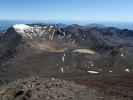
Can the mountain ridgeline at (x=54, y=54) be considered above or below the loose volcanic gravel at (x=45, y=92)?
below

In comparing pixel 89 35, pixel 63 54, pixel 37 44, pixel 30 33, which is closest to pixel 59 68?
pixel 63 54

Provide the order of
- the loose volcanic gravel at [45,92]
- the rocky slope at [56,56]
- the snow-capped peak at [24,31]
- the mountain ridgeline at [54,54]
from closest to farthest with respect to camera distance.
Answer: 1. the loose volcanic gravel at [45,92]
2. the rocky slope at [56,56]
3. the mountain ridgeline at [54,54]
4. the snow-capped peak at [24,31]

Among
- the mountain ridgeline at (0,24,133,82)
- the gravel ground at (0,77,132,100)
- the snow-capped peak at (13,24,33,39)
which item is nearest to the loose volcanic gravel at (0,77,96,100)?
the gravel ground at (0,77,132,100)

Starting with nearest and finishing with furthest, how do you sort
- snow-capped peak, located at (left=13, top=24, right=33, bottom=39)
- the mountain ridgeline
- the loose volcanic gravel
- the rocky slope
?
the loose volcanic gravel
the rocky slope
the mountain ridgeline
snow-capped peak, located at (left=13, top=24, right=33, bottom=39)

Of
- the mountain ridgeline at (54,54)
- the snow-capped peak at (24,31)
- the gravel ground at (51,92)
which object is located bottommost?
the mountain ridgeline at (54,54)

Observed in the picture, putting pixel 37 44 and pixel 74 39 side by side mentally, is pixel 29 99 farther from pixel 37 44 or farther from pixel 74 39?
pixel 74 39

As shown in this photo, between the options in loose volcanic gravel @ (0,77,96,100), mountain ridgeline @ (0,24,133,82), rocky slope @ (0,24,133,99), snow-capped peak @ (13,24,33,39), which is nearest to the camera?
loose volcanic gravel @ (0,77,96,100)

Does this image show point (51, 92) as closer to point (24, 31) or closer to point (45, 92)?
point (45, 92)

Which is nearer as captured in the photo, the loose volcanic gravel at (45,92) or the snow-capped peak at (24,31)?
the loose volcanic gravel at (45,92)

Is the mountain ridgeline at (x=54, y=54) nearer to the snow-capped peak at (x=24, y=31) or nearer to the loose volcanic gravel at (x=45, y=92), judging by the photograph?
the snow-capped peak at (x=24, y=31)

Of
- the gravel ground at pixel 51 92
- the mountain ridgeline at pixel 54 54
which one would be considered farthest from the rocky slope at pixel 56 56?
the gravel ground at pixel 51 92

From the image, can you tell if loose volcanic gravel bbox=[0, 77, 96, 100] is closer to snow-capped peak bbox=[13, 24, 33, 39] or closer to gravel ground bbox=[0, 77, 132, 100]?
gravel ground bbox=[0, 77, 132, 100]
